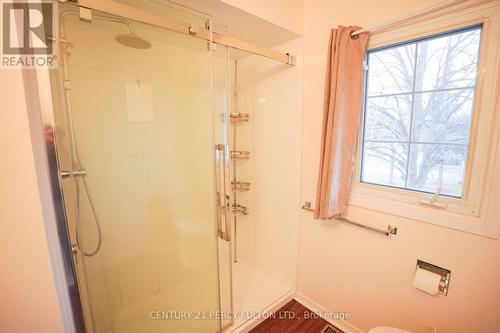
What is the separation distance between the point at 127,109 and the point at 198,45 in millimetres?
597

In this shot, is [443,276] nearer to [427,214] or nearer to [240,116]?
[427,214]

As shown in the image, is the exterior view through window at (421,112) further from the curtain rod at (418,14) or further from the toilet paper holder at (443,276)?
the toilet paper holder at (443,276)

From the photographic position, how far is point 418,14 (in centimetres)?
111

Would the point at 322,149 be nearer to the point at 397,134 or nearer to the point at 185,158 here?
the point at 397,134

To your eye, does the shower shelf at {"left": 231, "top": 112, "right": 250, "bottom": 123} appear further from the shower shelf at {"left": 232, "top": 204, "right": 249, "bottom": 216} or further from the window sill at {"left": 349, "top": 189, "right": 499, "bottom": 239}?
the window sill at {"left": 349, "top": 189, "right": 499, "bottom": 239}

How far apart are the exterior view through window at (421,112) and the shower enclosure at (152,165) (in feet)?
1.96

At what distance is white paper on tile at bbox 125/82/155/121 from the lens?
1266mm

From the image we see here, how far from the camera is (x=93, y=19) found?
1.03m

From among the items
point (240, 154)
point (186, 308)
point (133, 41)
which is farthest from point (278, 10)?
point (186, 308)

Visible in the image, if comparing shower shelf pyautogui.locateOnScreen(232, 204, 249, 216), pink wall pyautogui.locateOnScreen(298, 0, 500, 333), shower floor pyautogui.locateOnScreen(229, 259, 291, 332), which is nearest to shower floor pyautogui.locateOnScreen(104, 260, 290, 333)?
shower floor pyautogui.locateOnScreen(229, 259, 291, 332)

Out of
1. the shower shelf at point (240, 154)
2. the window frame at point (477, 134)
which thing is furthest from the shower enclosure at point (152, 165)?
the window frame at point (477, 134)

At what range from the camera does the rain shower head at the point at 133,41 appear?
46.6 inches

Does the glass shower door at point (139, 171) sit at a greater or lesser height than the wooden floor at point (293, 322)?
greater

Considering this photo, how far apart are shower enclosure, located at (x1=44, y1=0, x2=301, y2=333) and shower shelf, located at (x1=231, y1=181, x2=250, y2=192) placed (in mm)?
495
